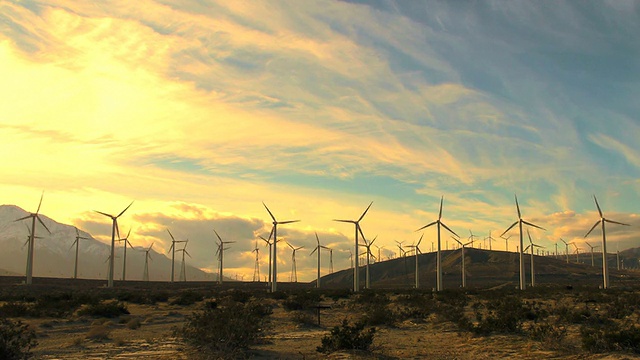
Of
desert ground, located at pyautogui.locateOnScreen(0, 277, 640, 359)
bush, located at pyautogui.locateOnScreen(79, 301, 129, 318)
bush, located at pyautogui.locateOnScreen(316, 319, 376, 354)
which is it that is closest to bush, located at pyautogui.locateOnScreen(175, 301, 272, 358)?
desert ground, located at pyautogui.locateOnScreen(0, 277, 640, 359)

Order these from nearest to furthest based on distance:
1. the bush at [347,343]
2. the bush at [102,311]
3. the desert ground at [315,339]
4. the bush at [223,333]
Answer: the bush at [223,333] < the desert ground at [315,339] < the bush at [347,343] < the bush at [102,311]

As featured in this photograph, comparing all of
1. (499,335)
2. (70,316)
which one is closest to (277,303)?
(70,316)

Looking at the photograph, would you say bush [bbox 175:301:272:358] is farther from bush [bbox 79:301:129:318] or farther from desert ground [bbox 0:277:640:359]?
bush [bbox 79:301:129:318]

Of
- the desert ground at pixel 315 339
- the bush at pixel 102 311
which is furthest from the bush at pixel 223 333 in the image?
the bush at pixel 102 311

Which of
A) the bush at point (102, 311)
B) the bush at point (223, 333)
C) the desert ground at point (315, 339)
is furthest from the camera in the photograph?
the bush at point (102, 311)

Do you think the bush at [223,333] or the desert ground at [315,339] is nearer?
the bush at [223,333]

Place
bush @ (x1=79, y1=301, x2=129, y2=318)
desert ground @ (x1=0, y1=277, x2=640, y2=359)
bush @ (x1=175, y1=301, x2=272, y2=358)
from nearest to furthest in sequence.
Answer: bush @ (x1=175, y1=301, x2=272, y2=358) → desert ground @ (x1=0, y1=277, x2=640, y2=359) → bush @ (x1=79, y1=301, x2=129, y2=318)

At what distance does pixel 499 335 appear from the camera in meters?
26.6

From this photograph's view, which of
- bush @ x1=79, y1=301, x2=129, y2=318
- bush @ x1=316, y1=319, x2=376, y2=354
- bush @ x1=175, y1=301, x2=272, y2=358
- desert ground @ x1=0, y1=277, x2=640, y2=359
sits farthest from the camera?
bush @ x1=79, y1=301, x2=129, y2=318

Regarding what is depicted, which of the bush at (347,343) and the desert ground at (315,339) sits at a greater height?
the bush at (347,343)

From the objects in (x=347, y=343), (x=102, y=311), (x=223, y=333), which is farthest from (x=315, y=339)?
(x=102, y=311)

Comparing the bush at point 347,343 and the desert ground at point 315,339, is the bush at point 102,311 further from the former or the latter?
the bush at point 347,343

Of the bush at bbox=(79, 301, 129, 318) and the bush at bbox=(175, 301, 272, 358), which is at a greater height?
the bush at bbox=(175, 301, 272, 358)

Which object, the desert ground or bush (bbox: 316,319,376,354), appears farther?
bush (bbox: 316,319,376,354)
